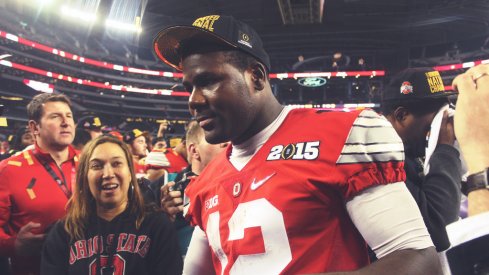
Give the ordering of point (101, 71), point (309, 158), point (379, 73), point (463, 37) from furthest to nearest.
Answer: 1. point (101, 71)
2. point (379, 73)
3. point (463, 37)
4. point (309, 158)

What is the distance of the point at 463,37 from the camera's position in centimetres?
2292

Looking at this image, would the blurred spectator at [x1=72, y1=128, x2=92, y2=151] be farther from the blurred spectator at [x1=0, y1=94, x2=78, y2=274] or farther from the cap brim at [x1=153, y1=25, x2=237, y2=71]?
the cap brim at [x1=153, y1=25, x2=237, y2=71]

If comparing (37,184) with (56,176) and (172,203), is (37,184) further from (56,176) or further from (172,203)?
(172,203)

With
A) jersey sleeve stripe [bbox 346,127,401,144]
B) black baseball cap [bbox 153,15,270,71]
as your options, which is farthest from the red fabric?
jersey sleeve stripe [bbox 346,127,401,144]

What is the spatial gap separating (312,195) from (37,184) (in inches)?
103

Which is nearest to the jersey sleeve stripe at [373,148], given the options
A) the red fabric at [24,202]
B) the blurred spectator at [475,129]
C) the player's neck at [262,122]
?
the blurred spectator at [475,129]

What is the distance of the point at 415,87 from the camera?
2131 mm

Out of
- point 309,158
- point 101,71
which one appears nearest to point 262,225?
point 309,158

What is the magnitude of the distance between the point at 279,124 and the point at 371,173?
0.47 meters

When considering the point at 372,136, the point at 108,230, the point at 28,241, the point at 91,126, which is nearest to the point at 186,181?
the point at 108,230

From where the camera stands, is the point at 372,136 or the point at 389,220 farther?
the point at 372,136

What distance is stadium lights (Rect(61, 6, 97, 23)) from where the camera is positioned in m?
26.9

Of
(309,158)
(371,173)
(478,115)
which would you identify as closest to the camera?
(478,115)

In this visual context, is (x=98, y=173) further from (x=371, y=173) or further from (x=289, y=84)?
(x=289, y=84)
